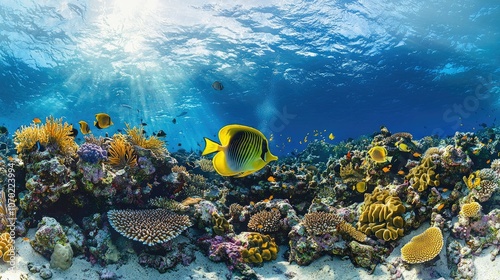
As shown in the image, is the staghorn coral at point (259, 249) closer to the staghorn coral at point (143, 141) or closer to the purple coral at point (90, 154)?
the staghorn coral at point (143, 141)

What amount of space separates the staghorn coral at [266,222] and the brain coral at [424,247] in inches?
100

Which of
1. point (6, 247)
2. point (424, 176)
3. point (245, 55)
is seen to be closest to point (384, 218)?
point (424, 176)

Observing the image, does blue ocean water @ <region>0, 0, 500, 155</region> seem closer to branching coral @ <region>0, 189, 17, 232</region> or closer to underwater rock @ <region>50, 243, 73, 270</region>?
branching coral @ <region>0, 189, 17, 232</region>

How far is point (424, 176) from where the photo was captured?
6.59m

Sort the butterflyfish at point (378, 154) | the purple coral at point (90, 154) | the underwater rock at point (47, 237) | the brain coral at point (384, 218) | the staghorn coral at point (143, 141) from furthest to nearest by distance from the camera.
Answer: the butterflyfish at point (378, 154) < the staghorn coral at point (143, 141) < the brain coral at point (384, 218) < the purple coral at point (90, 154) < the underwater rock at point (47, 237)

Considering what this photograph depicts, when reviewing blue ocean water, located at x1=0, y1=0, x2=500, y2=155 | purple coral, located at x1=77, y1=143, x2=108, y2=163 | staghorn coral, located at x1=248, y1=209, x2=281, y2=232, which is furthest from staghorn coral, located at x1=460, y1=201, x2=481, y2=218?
blue ocean water, located at x1=0, y1=0, x2=500, y2=155

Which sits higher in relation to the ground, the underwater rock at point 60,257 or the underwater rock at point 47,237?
the underwater rock at point 47,237

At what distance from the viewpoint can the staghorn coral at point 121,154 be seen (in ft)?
21.1

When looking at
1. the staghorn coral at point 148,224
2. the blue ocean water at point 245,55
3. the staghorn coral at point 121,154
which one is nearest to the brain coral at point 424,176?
the staghorn coral at point 148,224

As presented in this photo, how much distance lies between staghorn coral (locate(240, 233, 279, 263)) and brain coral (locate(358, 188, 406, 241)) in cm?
195

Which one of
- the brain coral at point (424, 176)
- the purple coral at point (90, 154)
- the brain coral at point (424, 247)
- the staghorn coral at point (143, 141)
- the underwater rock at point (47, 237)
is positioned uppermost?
the staghorn coral at point (143, 141)

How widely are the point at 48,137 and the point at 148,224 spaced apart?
2619 millimetres

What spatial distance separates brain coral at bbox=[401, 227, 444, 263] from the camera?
5.36 metres

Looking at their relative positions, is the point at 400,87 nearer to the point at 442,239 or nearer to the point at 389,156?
the point at 389,156
